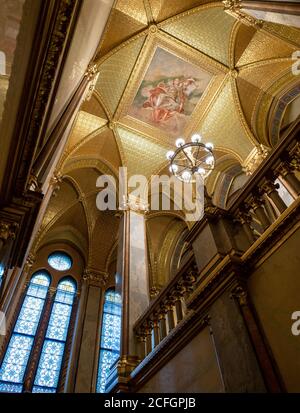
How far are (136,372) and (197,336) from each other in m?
1.64

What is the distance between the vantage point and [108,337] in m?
10.2

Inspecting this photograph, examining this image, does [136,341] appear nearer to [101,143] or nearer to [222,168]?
[101,143]

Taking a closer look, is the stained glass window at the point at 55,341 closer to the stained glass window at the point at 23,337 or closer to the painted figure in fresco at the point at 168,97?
the stained glass window at the point at 23,337

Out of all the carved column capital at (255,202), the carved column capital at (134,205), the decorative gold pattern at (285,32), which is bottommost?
the carved column capital at (255,202)

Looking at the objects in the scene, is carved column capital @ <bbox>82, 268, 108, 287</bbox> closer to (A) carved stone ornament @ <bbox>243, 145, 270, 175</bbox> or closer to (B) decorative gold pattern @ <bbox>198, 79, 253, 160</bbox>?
(B) decorative gold pattern @ <bbox>198, 79, 253, 160</bbox>

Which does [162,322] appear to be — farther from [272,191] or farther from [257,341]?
[272,191]

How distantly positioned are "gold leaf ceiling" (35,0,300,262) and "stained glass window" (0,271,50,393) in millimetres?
2207

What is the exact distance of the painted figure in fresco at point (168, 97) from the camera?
33.4 feet

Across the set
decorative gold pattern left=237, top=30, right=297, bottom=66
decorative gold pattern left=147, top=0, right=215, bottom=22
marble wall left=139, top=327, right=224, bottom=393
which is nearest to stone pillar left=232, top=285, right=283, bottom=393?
marble wall left=139, top=327, right=224, bottom=393

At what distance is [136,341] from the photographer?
561 cm

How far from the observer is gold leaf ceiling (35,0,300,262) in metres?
8.89

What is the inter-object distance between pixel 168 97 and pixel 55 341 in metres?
7.97

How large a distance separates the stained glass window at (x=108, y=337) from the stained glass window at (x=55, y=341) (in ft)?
3.59

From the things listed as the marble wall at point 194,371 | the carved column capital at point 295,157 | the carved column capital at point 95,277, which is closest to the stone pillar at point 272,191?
the carved column capital at point 295,157
